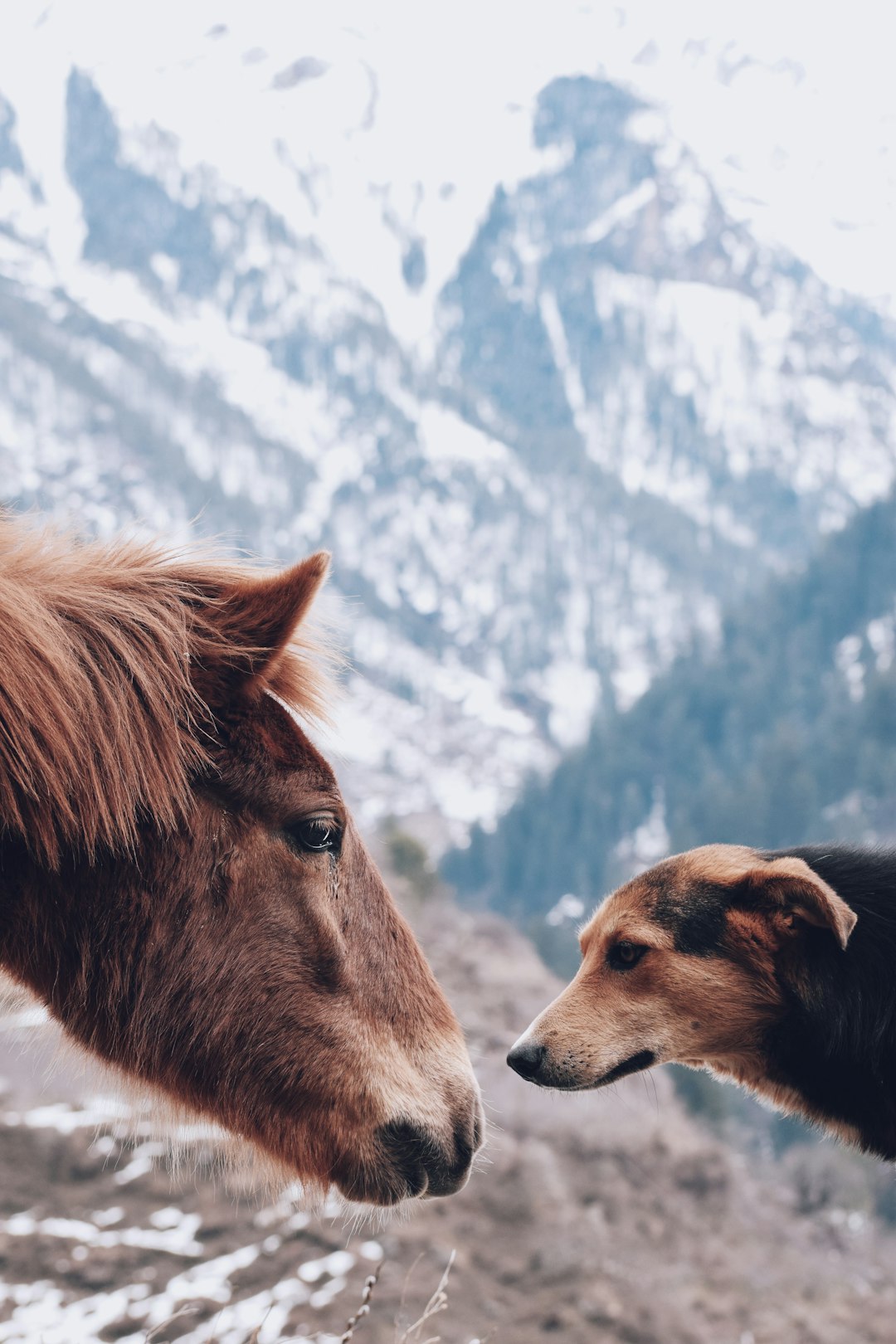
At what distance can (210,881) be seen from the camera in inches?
113

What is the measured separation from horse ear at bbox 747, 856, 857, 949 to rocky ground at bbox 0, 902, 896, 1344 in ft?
4.01

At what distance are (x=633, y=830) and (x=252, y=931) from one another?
454 ft

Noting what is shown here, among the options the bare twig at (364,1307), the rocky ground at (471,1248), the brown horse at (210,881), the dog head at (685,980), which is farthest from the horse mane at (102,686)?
the dog head at (685,980)

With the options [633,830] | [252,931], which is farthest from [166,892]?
[633,830]

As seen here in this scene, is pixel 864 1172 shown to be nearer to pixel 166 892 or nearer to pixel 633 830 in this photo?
pixel 166 892

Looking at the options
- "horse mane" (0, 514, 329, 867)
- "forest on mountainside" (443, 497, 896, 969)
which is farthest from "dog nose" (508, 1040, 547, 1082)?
"forest on mountainside" (443, 497, 896, 969)

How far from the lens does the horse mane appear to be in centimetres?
262

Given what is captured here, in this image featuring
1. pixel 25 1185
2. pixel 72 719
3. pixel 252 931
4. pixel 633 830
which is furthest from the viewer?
pixel 633 830

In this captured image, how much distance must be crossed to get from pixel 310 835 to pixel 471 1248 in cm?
1743

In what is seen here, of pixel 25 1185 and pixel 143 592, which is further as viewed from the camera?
pixel 25 1185

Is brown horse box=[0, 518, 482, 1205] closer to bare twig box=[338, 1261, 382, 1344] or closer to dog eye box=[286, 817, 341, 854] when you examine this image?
dog eye box=[286, 817, 341, 854]

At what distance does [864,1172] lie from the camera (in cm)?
5472

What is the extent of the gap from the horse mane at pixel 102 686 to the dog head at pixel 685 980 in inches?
73.6

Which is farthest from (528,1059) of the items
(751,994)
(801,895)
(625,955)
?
(801,895)
